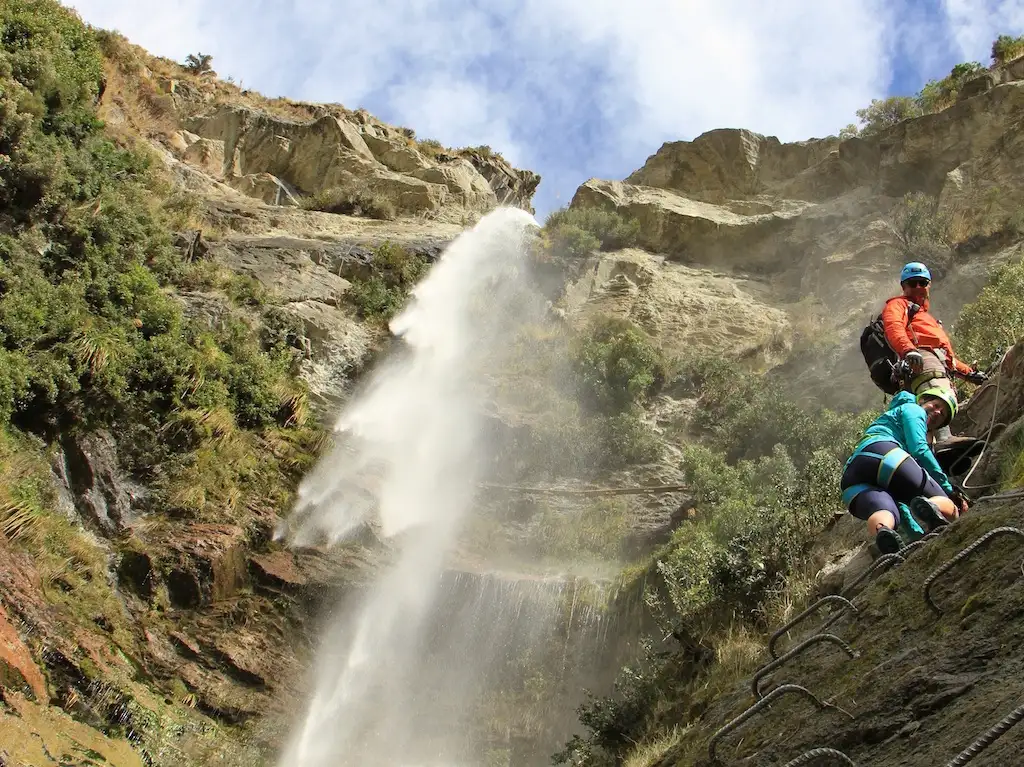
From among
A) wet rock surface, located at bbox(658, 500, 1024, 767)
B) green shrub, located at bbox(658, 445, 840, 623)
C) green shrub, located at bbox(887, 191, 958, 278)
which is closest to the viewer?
wet rock surface, located at bbox(658, 500, 1024, 767)

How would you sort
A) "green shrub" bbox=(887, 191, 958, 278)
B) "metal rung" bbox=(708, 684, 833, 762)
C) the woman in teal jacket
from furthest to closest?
"green shrub" bbox=(887, 191, 958, 278) → the woman in teal jacket → "metal rung" bbox=(708, 684, 833, 762)

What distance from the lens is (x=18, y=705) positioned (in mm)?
8438

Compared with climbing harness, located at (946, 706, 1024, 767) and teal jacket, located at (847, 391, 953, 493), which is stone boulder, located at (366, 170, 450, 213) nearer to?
teal jacket, located at (847, 391, 953, 493)

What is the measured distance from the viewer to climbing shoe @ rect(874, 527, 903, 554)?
15.0ft

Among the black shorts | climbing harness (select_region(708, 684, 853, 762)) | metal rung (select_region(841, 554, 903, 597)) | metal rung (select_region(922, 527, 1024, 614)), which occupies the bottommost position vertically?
climbing harness (select_region(708, 684, 853, 762))

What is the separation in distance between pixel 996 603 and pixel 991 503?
0.98 m

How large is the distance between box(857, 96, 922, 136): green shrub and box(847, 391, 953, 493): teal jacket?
23.3m

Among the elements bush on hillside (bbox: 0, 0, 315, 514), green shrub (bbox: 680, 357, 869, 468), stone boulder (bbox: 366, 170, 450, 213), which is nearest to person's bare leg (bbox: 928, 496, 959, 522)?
green shrub (bbox: 680, 357, 869, 468)

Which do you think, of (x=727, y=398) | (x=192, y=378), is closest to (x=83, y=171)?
(x=192, y=378)

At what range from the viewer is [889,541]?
15.1 ft

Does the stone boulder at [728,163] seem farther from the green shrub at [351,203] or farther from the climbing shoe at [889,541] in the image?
the climbing shoe at [889,541]

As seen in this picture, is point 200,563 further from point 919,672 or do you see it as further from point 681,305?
point 681,305

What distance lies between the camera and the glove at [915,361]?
21.2 feet

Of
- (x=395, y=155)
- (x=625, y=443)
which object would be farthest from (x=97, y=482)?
(x=395, y=155)
